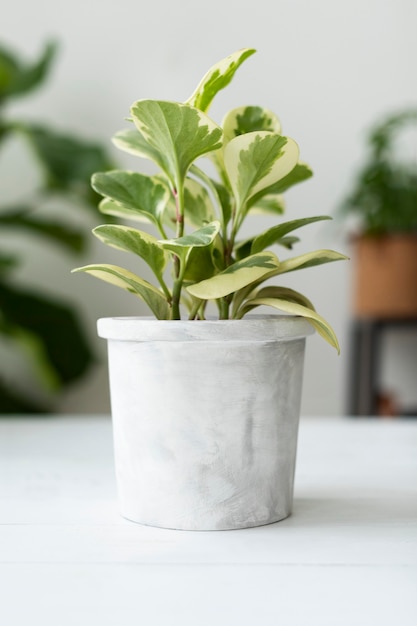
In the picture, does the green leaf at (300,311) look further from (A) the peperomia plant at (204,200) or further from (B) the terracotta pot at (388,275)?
(B) the terracotta pot at (388,275)

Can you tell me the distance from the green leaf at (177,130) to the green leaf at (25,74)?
1.60 m

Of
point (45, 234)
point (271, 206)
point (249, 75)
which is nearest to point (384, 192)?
point (249, 75)

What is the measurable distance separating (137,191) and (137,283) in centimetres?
8

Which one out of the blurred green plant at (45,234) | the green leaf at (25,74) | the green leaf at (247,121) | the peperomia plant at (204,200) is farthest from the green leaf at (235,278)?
the green leaf at (25,74)

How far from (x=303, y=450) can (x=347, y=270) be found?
154 cm

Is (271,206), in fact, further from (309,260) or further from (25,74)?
(25,74)

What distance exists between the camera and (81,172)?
1.90 meters

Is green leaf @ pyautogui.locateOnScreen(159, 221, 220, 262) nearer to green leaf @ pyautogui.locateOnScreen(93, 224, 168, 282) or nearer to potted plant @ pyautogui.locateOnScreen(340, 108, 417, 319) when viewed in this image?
green leaf @ pyautogui.locateOnScreen(93, 224, 168, 282)

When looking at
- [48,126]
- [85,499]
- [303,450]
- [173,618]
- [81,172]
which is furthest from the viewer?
[48,126]

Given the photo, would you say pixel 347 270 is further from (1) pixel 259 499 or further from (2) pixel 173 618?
(2) pixel 173 618

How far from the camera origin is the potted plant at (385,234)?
76.2 inches

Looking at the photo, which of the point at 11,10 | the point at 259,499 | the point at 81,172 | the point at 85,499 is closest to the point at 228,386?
the point at 259,499

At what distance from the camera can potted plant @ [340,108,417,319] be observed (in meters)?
1.94

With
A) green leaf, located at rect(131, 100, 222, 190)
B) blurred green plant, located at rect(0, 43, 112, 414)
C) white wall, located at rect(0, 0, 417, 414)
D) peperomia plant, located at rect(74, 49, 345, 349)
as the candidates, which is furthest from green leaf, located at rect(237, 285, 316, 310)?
white wall, located at rect(0, 0, 417, 414)
